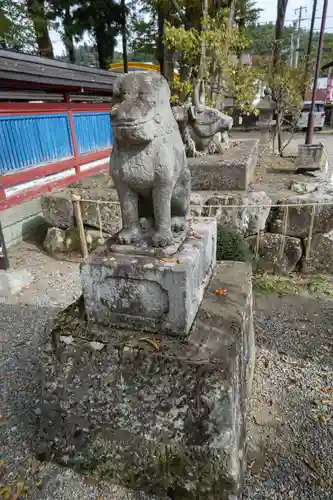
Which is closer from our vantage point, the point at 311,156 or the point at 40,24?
the point at 311,156

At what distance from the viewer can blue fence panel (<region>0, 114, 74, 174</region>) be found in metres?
A: 5.95

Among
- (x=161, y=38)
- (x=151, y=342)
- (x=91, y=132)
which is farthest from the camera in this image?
(x=161, y=38)

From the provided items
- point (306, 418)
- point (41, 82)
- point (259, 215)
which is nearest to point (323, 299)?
point (259, 215)

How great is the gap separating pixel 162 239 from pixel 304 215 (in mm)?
3374

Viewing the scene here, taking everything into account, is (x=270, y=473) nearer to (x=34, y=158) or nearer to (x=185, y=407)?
(x=185, y=407)

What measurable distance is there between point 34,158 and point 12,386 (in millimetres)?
4694

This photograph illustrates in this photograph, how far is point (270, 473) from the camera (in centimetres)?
232

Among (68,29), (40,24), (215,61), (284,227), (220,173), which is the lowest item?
(284,227)

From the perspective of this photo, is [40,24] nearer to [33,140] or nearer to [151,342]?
[33,140]

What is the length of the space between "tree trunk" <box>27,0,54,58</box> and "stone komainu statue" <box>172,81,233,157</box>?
34.9 feet

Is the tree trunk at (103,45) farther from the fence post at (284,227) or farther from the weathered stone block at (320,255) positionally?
the weathered stone block at (320,255)

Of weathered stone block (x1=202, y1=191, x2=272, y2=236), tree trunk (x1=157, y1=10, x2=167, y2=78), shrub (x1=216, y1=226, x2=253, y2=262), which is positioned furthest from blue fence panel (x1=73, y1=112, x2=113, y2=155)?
shrub (x1=216, y1=226, x2=253, y2=262)

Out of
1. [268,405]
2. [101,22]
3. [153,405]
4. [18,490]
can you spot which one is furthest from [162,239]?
[101,22]

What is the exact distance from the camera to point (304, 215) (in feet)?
16.0
